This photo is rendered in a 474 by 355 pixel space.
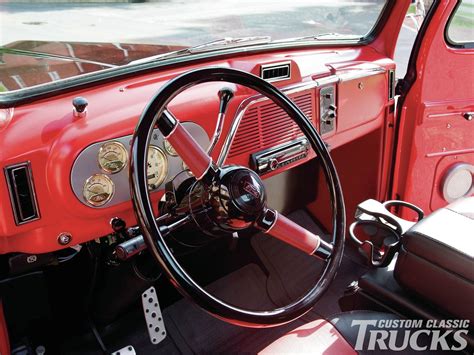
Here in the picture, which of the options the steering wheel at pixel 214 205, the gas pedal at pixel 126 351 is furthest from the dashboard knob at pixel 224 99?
the gas pedal at pixel 126 351

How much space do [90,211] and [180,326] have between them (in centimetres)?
88

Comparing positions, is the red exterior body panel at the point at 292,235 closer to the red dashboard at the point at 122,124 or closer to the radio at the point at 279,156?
the red dashboard at the point at 122,124

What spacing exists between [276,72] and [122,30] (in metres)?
0.58

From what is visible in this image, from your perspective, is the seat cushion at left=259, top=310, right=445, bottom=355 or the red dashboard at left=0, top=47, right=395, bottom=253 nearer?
the red dashboard at left=0, top=47, right=395, bottom=253

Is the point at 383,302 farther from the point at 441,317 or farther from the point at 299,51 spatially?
the point at 299,51

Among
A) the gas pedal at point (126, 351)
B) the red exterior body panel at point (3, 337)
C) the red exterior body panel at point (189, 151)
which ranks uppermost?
the red exterior body panel at point (189, 151)

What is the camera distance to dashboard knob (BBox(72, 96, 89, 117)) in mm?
1338

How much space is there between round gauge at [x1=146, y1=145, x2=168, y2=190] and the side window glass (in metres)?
1.54

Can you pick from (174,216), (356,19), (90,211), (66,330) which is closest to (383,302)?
(174,216)

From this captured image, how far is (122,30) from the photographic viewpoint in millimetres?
1587

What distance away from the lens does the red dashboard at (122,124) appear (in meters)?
1.30

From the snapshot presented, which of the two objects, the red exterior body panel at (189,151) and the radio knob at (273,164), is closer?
the red exterior body panel at (189,151)

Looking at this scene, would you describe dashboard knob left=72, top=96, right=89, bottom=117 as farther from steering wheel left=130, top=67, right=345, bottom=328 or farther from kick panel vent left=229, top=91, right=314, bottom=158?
kick panel vent left=229, top=91, right=314, bottom=158

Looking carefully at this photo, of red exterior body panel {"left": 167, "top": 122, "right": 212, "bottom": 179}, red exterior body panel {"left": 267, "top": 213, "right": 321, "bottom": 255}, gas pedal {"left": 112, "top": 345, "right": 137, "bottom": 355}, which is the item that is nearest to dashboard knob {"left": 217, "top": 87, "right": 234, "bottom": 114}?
red exterior body panel {"left": 167, "top": 122, "right": 212, "bottom": 179}
